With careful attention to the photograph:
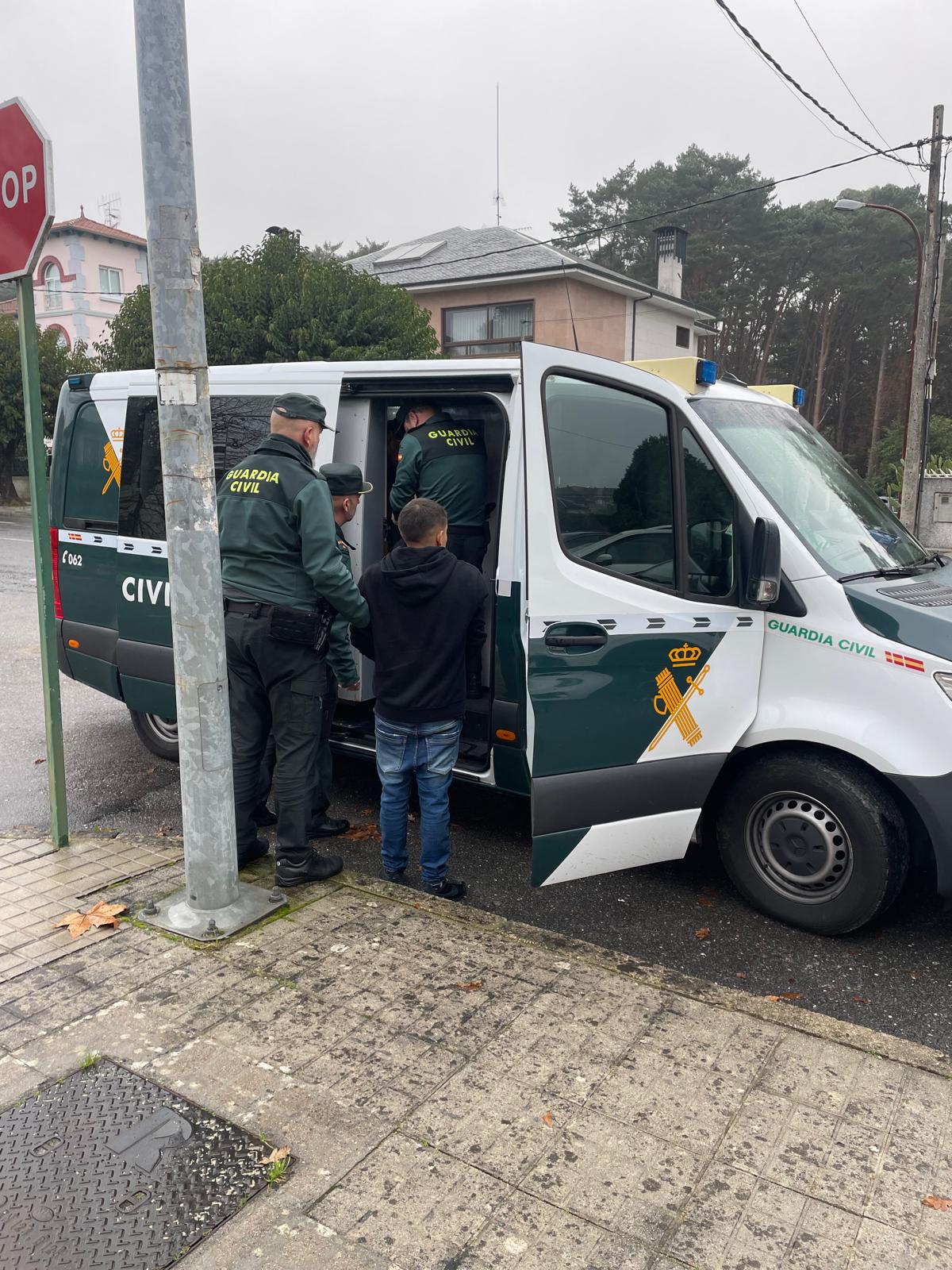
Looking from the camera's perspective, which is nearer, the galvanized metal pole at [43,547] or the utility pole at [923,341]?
the galvanized metal pole at [43,547]

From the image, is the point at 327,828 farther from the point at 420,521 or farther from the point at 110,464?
the point at 110,464

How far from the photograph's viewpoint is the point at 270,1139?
248 centimetres

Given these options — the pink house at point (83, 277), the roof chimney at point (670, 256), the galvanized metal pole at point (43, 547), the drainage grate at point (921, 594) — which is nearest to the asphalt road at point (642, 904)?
the galvanized metal pole at point (43, 547)

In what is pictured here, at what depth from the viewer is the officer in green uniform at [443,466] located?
484 centimetres

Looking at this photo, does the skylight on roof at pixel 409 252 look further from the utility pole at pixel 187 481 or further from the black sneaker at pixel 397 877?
the black sneaker at pixel 397 877

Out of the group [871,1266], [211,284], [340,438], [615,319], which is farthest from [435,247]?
[871,1266]

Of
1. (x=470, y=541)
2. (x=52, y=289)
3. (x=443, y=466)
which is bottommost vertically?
(x=470, y=541)

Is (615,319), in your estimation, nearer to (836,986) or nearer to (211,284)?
(211,284)

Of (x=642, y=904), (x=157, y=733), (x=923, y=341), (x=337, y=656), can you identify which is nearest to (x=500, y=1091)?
(x=642, y=904)

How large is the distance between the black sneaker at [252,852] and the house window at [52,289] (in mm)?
54664

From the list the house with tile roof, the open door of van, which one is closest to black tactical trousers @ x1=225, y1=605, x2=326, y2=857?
the open door of van

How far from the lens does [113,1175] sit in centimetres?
236

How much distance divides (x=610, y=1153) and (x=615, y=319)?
25.5 metres

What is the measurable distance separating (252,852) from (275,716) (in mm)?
626
